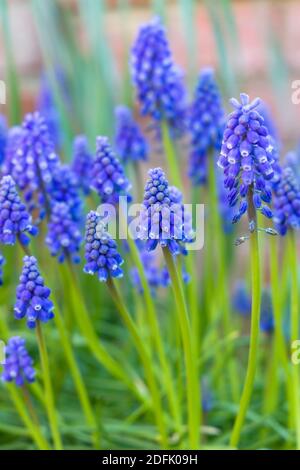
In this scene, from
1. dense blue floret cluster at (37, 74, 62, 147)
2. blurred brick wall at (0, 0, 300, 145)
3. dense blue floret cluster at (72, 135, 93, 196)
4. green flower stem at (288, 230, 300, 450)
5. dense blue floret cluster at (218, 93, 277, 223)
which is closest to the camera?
A: dense blue floret cluster at (218, 93, 277, 223)

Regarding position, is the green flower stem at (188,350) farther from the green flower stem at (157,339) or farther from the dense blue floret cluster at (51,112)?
the dense blue floret cluster at (51,112)

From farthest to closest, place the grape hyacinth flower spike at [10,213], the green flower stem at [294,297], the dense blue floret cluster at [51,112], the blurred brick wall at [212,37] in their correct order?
the blurred brick wall at [212,37] < the dense blue floret cluster at [51,112] < the green flower stem at [294,297] < the grape hyacinth flower spike at [10,213]

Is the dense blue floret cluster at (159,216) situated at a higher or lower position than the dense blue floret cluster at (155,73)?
lower

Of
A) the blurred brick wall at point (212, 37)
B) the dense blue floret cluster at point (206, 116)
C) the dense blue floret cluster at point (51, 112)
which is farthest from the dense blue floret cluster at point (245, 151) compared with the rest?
the blurred brick wall at point (212, 37)

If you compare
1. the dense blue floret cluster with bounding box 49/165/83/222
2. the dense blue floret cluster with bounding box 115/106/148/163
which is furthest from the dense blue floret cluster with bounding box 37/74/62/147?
the dense blue floret cluster with bounding box 49/165/83/222

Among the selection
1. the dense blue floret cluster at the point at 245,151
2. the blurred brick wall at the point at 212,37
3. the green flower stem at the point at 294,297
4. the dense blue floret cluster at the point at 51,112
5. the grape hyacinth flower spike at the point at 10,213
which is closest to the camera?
the dense blue floret cluster at the point at 245,151

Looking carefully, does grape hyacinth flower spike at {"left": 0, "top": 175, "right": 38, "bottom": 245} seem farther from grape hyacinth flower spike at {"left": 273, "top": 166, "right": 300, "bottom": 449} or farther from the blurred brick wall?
the blurred brick wall
